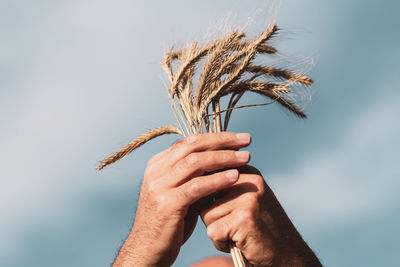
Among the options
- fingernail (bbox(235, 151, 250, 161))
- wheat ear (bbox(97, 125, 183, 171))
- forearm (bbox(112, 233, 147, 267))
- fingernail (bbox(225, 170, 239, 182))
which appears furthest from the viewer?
wheat ear (bbox(97, 125, 183, 171))

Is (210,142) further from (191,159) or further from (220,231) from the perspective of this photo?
(220,231)

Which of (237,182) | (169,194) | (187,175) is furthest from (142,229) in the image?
(237,182)

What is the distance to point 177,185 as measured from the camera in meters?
1.98

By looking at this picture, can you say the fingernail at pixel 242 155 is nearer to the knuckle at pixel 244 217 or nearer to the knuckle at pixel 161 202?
the knuckle at pixel 244 217

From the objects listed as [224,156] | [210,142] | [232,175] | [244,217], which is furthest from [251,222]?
[210,142]

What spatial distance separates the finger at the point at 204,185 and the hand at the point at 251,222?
0.47ft

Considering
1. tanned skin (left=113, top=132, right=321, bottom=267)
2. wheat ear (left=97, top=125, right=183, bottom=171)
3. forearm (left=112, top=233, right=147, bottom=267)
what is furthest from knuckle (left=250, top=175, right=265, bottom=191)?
forearm (left=112, top=233, right=147, bottom=267)

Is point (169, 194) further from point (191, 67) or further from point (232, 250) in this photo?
point (191, 67)

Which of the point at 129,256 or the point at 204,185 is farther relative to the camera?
the point at 129,256

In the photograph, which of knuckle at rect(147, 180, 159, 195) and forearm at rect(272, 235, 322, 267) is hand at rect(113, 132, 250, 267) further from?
forearm at rect(272, 235, 322, 267)

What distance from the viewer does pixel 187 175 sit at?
1.94 meters

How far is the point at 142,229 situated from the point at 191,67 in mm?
1136

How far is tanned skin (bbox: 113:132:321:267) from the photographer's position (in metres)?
1.89

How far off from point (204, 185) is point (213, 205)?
0.20 meters
